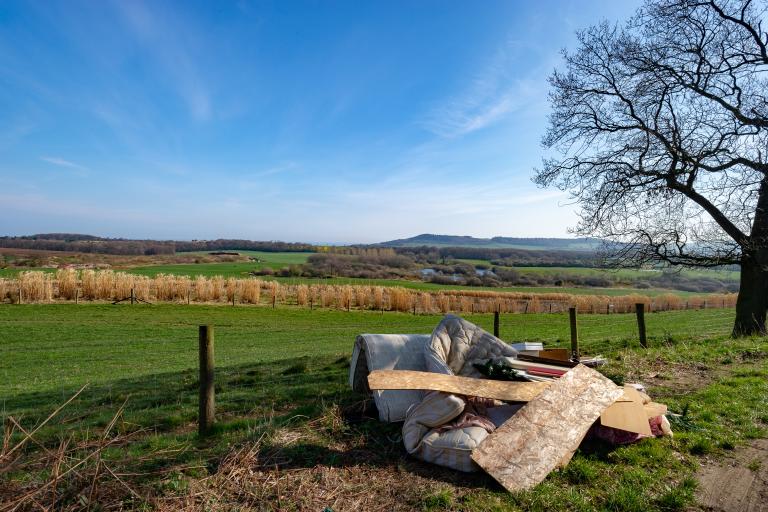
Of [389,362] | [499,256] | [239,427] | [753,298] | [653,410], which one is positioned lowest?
[499,256]

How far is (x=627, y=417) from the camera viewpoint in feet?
16.2

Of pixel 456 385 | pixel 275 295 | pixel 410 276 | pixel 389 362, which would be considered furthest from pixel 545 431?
pixel 410 276

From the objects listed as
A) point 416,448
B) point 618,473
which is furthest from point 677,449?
point 416,448

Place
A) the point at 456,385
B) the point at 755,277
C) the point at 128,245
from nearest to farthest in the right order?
the point at 456,385 < the point at 755,277 < the point at 128,245

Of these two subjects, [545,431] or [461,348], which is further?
[461,348]

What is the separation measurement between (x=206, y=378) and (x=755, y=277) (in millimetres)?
13981

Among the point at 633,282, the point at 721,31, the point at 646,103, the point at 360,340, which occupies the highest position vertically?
the point at 721,31

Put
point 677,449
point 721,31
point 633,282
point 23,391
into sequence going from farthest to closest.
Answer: point 633,282, point 721,31, point 23,391, point 677,449

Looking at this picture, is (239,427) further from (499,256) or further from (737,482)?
(499,256)

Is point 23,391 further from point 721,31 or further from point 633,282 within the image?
point 633,282

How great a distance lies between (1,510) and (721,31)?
16.1 m

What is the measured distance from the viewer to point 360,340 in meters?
6.36

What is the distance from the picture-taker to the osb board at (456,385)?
194 inches

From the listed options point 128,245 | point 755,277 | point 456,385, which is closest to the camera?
point 456,385
